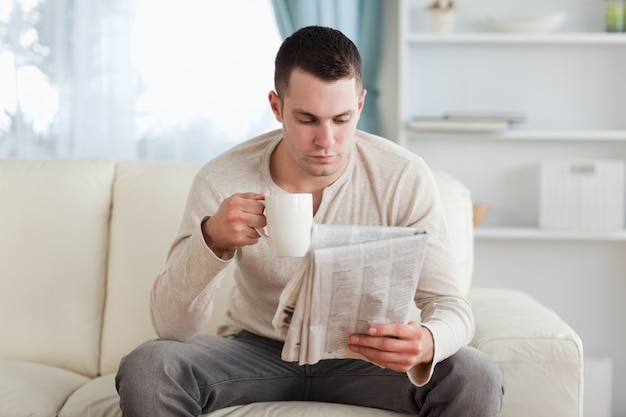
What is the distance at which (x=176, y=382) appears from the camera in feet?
5.75

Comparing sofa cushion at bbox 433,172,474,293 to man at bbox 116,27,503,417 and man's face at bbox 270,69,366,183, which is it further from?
man's face at bbox 270,69,366,183

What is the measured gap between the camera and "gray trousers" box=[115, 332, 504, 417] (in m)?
Result: 1.72

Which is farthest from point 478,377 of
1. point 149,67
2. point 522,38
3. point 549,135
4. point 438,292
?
point 149,67

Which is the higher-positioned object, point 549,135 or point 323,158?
point 549,135

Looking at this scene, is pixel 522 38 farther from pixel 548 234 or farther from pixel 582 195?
pixel 548 234

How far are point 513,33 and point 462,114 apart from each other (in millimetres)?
381

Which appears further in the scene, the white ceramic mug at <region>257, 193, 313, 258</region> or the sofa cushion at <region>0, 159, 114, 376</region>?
the sofa cushion at <region>0, 159, 114, 376</region>

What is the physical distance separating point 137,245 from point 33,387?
485 mm

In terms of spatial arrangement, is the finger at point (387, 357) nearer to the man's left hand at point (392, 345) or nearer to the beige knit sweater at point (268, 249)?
the man's left hand at point (392, 345)

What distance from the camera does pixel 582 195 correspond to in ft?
10.7

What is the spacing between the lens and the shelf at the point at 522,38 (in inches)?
128

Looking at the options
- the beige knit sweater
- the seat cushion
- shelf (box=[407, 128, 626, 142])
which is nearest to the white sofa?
the seat cushion

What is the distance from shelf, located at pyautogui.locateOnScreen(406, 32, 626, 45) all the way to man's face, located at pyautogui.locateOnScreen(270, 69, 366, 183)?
149 centimetres

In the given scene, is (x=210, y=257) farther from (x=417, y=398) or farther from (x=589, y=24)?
(x=589, y=24)
